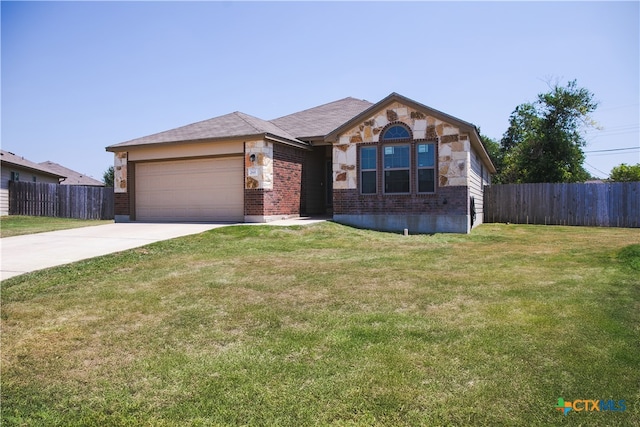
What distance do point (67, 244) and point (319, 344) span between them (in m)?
8.02

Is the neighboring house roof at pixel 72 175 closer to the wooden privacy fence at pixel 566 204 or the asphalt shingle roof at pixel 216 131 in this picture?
the asphalt shingle roof at pixel 216 131

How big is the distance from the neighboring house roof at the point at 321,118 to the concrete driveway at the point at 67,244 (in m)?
6.90

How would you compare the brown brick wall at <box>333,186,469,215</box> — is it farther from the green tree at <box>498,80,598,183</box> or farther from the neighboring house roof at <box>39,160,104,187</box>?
the neighboring house roof at <box>39,160,104,187</box>

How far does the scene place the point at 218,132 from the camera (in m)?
14.9

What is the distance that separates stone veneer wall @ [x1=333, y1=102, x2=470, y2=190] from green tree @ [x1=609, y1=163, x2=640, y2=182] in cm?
2281

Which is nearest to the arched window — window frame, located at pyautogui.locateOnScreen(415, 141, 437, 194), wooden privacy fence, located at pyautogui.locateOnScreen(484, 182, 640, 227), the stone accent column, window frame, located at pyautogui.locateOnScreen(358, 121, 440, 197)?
window frame, located at pyautogui.locateOnScreen(358, 121, 440, 197)

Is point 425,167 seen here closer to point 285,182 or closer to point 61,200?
point 285,182

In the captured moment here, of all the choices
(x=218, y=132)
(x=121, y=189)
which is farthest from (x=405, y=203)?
(x=121, y=189)

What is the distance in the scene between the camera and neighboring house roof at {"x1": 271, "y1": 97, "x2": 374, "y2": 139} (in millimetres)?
16922

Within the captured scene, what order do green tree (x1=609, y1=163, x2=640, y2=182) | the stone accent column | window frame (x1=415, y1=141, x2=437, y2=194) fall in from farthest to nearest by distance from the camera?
green tree (x1=609, y1=163, x2=640, y2=182)
the stone accent column
window frame (x1=415, y1=141, x2=437, y2=194)

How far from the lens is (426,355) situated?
3.32m

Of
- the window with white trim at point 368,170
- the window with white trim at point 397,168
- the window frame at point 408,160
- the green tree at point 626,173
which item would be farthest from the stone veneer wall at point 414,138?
the green tree at point 626,173

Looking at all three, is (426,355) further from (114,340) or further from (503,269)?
(503,269)

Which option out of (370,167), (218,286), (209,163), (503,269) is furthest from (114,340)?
(209,163)
